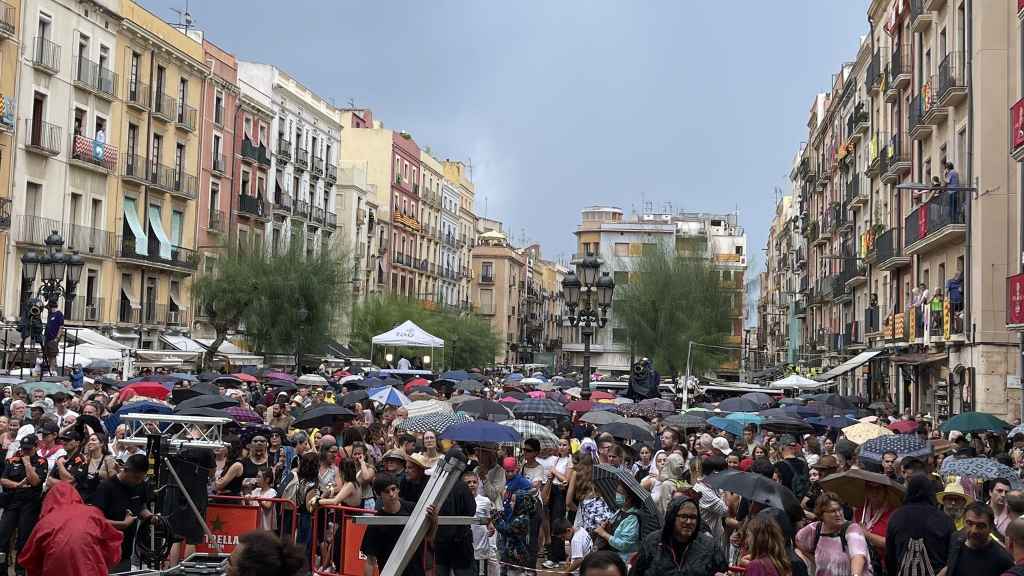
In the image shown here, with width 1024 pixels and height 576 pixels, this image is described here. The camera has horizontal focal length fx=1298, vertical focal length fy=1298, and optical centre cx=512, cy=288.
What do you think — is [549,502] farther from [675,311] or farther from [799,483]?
[675,311]

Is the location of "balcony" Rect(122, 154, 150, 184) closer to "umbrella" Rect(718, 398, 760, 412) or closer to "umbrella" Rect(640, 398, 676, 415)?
"umbrella" Rect(640, 398, 676, 415)

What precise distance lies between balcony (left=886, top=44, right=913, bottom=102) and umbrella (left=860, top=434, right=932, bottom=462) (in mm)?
24669

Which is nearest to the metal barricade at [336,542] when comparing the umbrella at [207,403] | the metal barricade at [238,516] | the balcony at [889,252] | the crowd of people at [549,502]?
the crowd of people at [549,502]

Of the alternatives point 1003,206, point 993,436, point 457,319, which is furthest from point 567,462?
point 457,319

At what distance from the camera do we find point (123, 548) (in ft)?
36.1

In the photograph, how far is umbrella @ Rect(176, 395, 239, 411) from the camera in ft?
59.4

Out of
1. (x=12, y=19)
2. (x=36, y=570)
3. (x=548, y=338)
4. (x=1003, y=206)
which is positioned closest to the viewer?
(x=36, y=570)

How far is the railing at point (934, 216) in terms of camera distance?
3042 centimetres

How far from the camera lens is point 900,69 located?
124ft

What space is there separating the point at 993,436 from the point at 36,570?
50.8 feet

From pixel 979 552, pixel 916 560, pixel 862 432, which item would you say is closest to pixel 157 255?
pixel 862 432

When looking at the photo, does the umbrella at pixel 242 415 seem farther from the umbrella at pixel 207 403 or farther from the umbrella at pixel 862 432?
the umbrella at pixel 862 432

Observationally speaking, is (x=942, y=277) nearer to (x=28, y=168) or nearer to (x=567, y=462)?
(x=567, y=462)

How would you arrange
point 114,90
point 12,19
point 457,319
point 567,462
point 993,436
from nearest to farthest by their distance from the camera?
point 567,462, point 993,436, point 12,19, point 114,90, point 457,319
